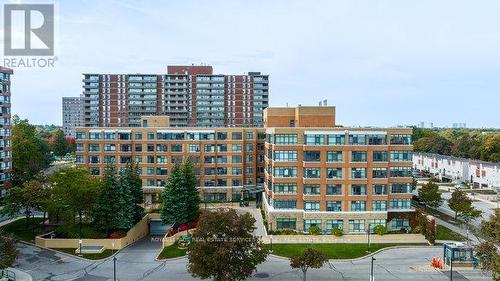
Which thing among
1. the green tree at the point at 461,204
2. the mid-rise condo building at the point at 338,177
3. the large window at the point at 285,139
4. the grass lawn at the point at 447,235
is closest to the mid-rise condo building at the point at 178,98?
the mid-rise condo building at the point at 338,177

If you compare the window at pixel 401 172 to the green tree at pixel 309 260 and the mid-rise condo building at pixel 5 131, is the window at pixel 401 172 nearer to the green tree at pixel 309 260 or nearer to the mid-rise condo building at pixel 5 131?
the green tree at pixel 309 260

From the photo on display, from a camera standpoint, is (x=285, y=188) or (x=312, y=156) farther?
(x=285, y=188)

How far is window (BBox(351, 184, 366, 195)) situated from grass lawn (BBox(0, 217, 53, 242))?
136ft

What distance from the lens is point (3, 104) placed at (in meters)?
76.2

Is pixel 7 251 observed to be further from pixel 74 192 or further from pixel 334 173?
pixel 334 173

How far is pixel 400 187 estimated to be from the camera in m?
58.2

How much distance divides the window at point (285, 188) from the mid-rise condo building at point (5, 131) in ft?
164

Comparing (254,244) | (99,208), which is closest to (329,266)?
(254,244)

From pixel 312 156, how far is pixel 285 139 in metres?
4.26

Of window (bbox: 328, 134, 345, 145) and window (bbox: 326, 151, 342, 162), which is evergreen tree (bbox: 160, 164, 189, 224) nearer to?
window (bbox: 326, 151, 342, 162)

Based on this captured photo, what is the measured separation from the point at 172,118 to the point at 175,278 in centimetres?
9424

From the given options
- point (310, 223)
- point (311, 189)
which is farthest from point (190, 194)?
point (310, 223)

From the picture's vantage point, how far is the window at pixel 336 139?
56.6m

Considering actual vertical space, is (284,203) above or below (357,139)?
below
